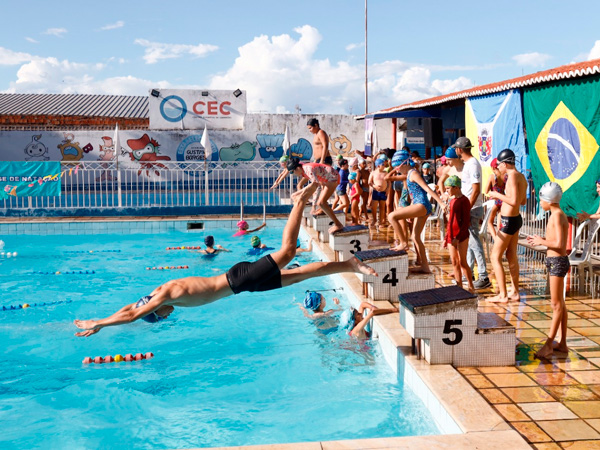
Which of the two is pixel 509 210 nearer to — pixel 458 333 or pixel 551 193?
pixel 551 193

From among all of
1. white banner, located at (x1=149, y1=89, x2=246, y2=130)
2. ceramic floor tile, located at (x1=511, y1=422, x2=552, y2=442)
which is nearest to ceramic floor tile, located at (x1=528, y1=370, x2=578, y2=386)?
ceramic floor tile, located at (x1=511, y1=422, x2=552, y2=442)

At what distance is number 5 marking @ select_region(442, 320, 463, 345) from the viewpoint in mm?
5203

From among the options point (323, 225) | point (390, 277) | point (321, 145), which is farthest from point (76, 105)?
point (390, 277)

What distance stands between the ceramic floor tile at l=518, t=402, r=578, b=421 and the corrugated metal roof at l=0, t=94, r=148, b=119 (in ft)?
87.1

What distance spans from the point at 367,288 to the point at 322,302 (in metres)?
0.61

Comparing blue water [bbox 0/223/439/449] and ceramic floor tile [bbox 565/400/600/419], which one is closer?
ceramic floor tile [bbox 565/400/600/419]

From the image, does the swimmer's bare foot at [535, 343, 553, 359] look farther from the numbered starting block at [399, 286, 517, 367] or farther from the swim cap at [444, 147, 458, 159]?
the swim cap at [444, 147, 458, 159]

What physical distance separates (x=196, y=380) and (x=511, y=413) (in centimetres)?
358

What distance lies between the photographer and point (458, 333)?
523 cm

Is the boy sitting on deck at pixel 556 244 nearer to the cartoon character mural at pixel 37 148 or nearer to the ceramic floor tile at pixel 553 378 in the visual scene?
the ceramic floor tile at pixel 553 378

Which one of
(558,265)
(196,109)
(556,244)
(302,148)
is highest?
(196,109)

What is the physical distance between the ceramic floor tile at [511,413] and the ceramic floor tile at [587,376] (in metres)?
0.85

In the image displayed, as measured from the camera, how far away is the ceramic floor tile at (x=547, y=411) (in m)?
4.21

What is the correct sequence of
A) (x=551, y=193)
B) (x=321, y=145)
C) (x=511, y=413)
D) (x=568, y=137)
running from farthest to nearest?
(x=321, y=145) → (x=568, y=137) → (x=551, y=193) → (x=511, y=413)
